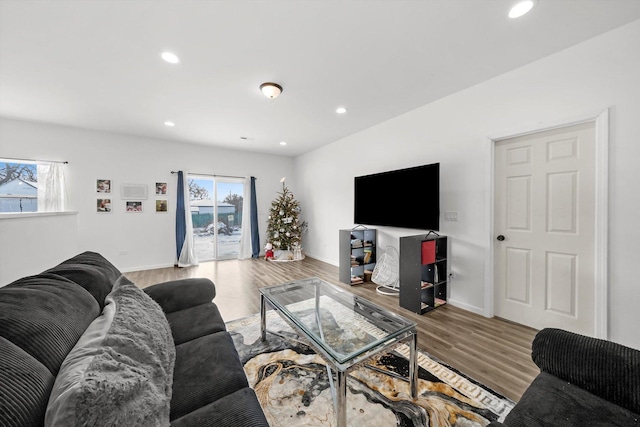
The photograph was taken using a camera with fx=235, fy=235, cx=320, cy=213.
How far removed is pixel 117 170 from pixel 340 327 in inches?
202

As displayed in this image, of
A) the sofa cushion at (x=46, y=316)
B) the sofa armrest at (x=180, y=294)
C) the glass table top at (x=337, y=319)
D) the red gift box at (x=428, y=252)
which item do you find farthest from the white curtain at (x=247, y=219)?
the sofa cushion at (x=46, y=316)

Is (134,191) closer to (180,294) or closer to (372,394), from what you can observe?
(180,294)

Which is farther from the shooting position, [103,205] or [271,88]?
[103,205]

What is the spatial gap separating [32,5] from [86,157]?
3.34 m

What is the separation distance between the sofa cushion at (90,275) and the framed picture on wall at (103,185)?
3867 millimetres

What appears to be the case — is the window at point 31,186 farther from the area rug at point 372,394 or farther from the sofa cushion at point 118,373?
the area rug at point 372,394

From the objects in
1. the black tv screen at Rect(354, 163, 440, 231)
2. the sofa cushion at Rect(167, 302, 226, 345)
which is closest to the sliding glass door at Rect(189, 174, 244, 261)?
the black tv screen at Rect(354, 163, 440, 231)

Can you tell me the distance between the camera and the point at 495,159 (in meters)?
2.61

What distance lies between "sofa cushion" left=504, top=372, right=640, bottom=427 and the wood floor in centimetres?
71

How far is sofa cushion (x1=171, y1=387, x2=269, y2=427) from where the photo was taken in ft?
2.82

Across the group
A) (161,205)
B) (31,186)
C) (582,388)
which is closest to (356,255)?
(582,388)

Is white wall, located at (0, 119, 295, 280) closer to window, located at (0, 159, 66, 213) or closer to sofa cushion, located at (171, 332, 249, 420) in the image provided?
window, located at (0, 159, 66, 213)

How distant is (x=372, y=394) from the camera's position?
1541 millimetres

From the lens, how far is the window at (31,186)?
3736 millimetres
